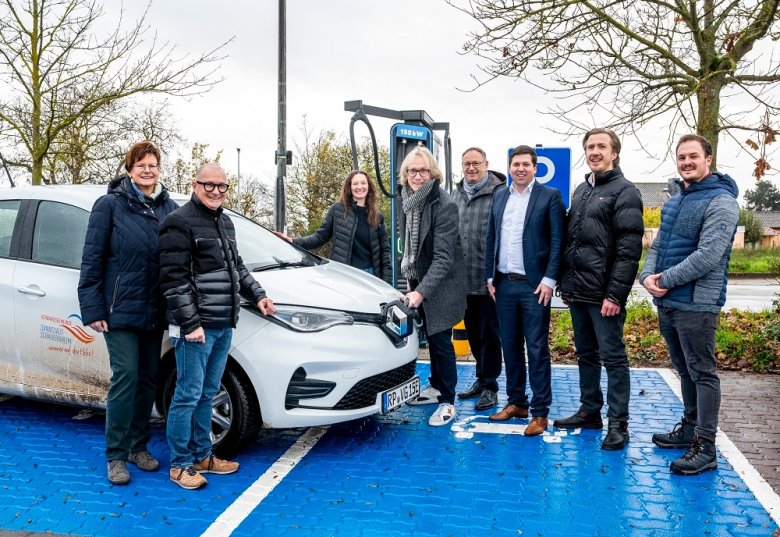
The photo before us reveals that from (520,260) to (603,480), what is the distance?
1624 millimetres

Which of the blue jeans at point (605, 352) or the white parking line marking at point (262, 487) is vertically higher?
the blue jeans at point (605, 352)

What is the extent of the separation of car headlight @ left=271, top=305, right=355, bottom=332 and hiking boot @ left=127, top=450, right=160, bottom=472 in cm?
120

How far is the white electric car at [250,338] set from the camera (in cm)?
412

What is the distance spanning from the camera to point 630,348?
7891 mm

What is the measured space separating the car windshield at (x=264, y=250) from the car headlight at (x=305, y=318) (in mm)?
551

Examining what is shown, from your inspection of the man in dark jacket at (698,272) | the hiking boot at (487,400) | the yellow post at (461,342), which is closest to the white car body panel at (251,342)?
the hiking boot at (487,400)

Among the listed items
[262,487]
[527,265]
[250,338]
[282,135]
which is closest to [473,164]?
[527,265]

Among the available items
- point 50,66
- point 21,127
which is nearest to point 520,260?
point 50,66

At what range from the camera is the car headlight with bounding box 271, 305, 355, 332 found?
4.15 meters

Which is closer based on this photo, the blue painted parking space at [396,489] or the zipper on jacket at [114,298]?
the blue painted parking space at [396,489]

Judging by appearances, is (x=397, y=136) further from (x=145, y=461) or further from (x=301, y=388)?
(x=145, y=461)

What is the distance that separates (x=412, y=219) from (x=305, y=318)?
4.49 ft

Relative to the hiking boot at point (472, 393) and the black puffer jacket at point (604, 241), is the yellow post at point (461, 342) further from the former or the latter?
the black puffer jacket at point (604, 241)

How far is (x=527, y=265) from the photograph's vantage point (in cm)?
486
